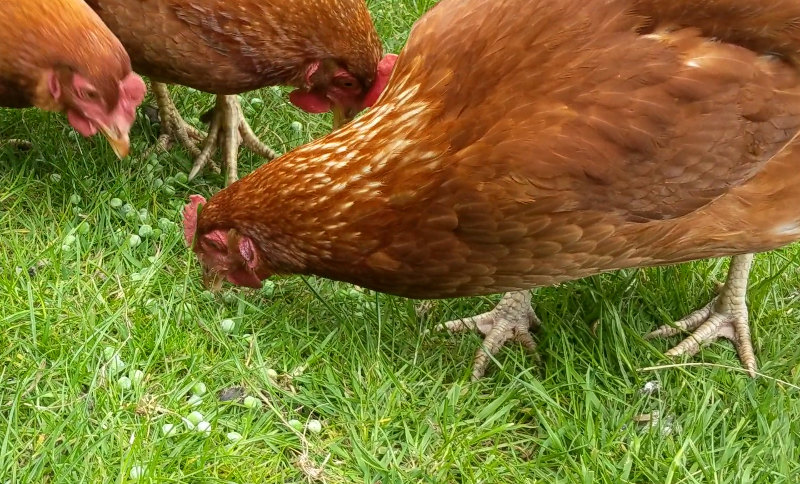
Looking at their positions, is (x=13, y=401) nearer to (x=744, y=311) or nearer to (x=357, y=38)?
(x=357, y=38)

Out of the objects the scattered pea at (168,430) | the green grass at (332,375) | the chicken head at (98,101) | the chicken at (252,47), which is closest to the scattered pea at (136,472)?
the green grass at (332,375)

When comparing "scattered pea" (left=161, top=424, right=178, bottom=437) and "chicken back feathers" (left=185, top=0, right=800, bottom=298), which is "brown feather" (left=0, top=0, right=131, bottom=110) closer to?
"chicken back feathers" (left=185, top=0, right=800, bottom=298)

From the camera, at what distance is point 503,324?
2.79 metres

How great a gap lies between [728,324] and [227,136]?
6.77 feet

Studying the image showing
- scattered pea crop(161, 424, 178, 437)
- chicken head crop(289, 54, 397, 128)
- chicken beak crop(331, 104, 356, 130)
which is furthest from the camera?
chicken beak crop(331, 104, 356, 130)

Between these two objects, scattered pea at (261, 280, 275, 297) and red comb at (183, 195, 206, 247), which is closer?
red comb at (183, 195, 206, 247)

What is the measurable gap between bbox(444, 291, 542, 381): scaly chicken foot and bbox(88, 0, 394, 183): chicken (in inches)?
39.3

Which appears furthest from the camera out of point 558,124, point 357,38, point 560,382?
point 357,38

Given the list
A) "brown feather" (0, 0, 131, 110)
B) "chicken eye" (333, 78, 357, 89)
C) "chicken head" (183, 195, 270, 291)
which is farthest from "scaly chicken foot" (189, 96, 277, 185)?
"brown feather" (0, 0, 131, 110)

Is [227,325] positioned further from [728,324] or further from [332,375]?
[728,324]

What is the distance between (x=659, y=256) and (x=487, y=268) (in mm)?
538

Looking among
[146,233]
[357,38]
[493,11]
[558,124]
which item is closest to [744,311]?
[558,124]

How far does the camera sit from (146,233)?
2947 mm

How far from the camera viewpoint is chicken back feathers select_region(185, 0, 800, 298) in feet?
6.79
